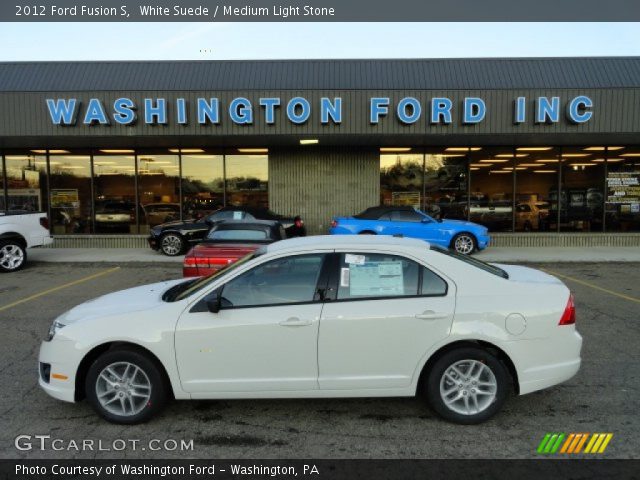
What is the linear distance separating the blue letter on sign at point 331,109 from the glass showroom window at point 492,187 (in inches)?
217

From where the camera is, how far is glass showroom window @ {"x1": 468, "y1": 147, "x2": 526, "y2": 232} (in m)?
17.0

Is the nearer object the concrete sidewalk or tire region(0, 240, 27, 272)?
tire region(0, 240, 27, 272)

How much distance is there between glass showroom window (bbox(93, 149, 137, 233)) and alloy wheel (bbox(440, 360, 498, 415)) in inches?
607

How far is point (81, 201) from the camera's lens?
57.2 feet

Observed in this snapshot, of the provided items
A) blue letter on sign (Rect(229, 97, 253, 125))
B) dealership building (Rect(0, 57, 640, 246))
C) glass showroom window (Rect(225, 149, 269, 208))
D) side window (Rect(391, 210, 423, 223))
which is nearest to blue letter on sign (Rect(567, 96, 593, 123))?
dealership building (Rect(0, 57, 640, 246))

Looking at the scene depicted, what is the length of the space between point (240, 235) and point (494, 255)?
8278 mm

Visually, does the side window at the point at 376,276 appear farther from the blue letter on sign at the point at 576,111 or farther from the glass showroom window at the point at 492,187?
the glass showroom window at the point at 492,187

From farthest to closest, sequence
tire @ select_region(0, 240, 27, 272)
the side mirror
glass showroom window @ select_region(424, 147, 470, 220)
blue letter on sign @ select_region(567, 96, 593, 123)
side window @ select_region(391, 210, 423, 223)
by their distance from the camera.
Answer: glass showroom window @ select_region(424, 147, 470, 220) → side window @ select_region(391, 210, 423, 223) → blue letter on sign @ select_region(567, 96, 593, 123) → tire @ select_region(0, 240, 27, 272) → the side mirror

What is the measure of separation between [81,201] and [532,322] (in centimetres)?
1679

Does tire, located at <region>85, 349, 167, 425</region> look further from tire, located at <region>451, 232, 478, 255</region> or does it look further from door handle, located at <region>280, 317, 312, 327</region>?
tire, located at <region>451, 232, 478, 255</region>

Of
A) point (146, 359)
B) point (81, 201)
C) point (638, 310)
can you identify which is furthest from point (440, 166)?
point (146, 359)
